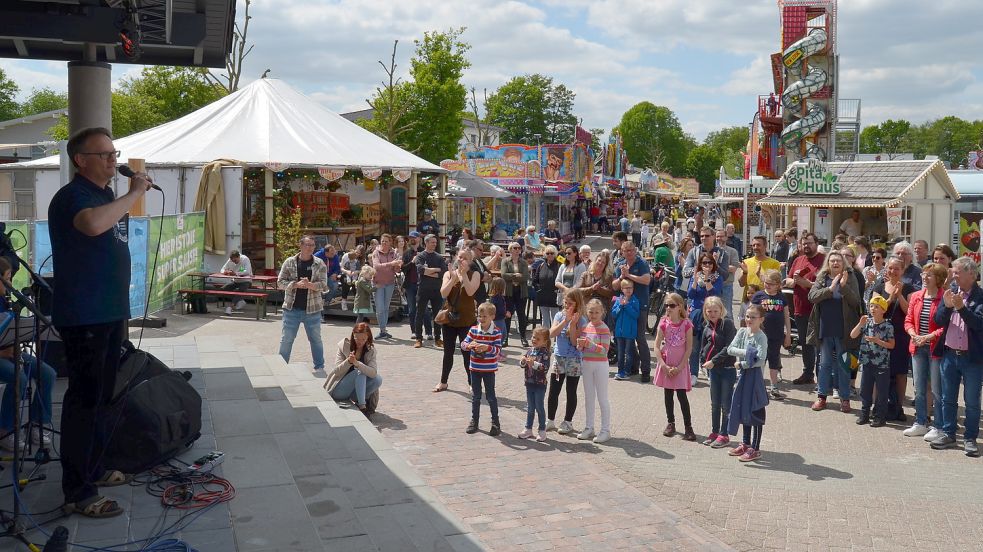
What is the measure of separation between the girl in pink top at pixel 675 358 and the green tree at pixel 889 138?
372 ft

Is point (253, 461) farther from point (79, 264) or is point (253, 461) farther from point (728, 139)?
point (728, 139)

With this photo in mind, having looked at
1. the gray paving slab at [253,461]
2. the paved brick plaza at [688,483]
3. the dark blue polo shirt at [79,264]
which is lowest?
the paved brick plaza at [688,483]

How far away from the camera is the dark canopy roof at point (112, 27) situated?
7.08m

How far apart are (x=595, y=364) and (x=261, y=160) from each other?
13.1 meters

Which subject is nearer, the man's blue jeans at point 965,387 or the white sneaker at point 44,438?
the white sneaker at point 44,438

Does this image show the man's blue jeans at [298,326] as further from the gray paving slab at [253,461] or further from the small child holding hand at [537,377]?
the gray paving slab at [253,461]

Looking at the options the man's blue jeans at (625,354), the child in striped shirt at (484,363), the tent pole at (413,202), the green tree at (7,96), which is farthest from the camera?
the green tree at (7,96)

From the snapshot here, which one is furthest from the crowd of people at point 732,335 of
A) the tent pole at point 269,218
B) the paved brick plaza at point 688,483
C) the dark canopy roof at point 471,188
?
the dark canopy roof at point 471,188

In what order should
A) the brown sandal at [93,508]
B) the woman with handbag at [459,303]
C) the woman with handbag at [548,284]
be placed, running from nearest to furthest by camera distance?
the brown sandal at [93,508], the woman with handbag at [459,303], the woman with handbag at [548,284]

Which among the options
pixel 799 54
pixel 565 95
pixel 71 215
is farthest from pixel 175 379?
pixel 565 95

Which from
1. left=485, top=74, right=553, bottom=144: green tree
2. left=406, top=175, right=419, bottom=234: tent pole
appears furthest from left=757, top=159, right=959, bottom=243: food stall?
left=485, top=74, right=553, bottom=144: green tree

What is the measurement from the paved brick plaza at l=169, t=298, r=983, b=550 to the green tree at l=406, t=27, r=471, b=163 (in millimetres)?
36087

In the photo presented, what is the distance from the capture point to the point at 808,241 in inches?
464

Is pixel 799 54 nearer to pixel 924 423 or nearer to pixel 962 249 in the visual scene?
pixel 962 249
